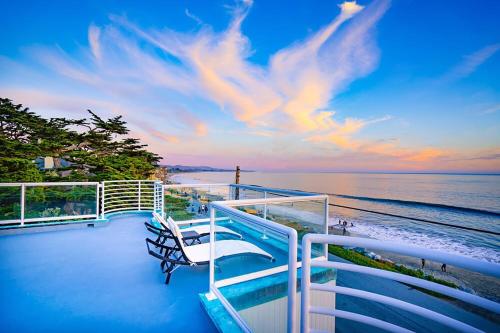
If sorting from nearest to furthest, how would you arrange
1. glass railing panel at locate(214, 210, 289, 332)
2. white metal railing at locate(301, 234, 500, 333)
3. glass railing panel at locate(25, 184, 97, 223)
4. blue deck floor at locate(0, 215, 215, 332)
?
1. white metal railing at locate(301, 234, 500, 333)
2. glass railing panel at locate(214, 210, 289, 332)
3. blue deck floor at locate(0, 215, 215, 332)
4. glass railing panel at locate(25, 184, 97, 223)

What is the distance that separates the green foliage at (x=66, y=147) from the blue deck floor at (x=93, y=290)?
452 inches

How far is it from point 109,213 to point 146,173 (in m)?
11.8

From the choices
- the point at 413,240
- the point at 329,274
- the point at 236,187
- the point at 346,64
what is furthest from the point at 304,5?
the point at 413,240

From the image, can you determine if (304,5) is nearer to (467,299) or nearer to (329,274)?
(329,274)

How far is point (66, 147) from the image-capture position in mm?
15680

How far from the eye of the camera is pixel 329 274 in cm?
330

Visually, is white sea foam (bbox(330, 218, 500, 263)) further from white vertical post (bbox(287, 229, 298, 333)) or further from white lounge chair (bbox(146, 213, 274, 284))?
white vertical post (bbox(287, 229, 298, 333))

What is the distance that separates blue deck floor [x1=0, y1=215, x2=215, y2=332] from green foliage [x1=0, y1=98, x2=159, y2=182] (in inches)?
452

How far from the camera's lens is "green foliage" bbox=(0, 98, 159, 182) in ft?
43.4

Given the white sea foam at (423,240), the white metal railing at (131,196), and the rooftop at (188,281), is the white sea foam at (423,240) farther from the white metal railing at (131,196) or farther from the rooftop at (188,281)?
the white metal railing at (131,196)

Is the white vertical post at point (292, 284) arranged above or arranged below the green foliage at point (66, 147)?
below

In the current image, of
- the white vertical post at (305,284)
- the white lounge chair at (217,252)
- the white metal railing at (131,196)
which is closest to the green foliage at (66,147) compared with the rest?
the white metal railing at (131,196)

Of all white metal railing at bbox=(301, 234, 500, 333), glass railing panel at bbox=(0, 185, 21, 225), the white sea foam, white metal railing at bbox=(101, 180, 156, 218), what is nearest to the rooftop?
white metal railing at bbox=(301, 234, 500, 333)

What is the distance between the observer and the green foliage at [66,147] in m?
13.2
